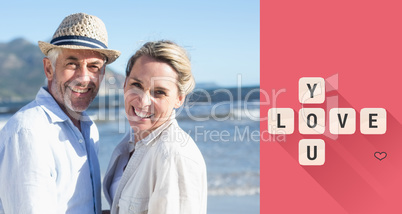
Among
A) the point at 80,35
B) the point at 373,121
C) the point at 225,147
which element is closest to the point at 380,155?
the point at 373,121

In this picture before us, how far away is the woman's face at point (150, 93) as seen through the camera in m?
2.03

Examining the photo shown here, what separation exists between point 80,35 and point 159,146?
2.65ft

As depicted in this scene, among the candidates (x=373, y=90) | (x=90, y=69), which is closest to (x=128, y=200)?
(x=90, y=69)

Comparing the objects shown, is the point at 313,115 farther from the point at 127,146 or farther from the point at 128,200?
the point at 128,200

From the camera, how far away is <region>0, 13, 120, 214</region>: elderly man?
6.07ft

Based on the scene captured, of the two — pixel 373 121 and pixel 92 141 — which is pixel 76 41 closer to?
pixel 92 141

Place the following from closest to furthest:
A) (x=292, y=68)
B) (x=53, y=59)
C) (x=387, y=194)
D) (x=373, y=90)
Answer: (x=53, y=59) < (x=387, y=194) < (x=373, y=90) < (x=292, y=68)

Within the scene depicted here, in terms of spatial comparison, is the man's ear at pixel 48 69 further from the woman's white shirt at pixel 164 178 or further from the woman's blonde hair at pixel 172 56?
the woman's white shirt at pixel 164 178

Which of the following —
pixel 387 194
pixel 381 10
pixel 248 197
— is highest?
pixel 381 10

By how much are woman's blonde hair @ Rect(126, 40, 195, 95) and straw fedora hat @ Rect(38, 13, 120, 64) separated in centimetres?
27

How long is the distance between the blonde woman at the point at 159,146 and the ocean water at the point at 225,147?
Answer: 39 centimetres

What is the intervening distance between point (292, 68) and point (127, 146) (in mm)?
4342

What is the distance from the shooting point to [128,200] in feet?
6.34

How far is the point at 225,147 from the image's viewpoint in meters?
9.65
